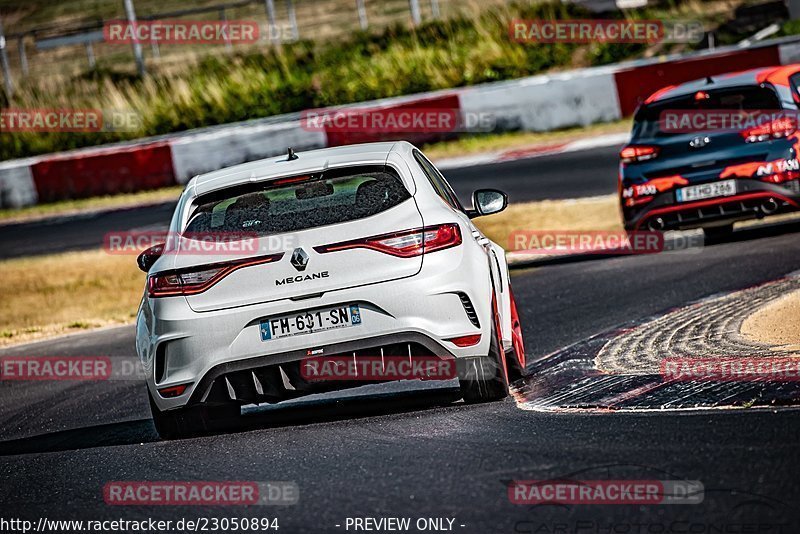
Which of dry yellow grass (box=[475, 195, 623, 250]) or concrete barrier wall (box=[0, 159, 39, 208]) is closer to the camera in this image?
dry yellow grass (box=[475, 195, 623, 250])

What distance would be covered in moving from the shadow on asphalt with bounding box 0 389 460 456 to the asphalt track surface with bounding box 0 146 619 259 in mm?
11390

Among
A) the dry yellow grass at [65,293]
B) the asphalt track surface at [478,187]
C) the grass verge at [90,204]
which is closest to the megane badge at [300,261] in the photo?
the dry yellow grass at [65,293]

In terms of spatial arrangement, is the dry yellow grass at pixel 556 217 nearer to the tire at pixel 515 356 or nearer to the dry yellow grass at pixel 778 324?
the dry yellow grass at pixel 778 324

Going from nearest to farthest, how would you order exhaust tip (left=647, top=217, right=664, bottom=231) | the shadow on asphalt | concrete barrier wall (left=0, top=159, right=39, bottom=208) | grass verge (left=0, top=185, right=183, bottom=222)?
the shadow on asphalt → exhaust tip (left=647, top=217, right=664, bottom=231) → grass verge (left=0, top=185, right=183, bottom=222) → concrete barrier wall (left=0, top=159, right=39, bottom=208)

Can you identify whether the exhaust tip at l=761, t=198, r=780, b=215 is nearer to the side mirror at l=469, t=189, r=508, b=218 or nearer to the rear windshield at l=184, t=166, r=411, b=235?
the side mirror at l=469, t=189, r=508, b=218

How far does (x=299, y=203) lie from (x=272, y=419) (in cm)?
140

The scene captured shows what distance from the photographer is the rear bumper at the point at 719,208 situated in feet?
44.9

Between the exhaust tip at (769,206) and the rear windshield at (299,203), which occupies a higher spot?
the rear windshield at (299,203)

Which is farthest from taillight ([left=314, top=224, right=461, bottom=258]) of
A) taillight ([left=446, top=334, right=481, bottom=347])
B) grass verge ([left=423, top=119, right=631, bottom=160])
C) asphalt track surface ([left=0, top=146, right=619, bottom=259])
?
grass verge ([left=423, top=119, right=631, bottom=160])

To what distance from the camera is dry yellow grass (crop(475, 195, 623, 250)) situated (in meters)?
17.9

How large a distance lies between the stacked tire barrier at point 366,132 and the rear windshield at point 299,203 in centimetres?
1823

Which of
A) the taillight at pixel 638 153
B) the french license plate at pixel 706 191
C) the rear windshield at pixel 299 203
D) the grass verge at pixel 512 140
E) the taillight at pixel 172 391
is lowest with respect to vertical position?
the grass verge at pixel 512 140

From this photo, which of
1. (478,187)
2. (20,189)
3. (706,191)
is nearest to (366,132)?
(478,187)

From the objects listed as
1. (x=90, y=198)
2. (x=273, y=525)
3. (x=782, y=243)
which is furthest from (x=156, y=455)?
(x=90, y=198)
